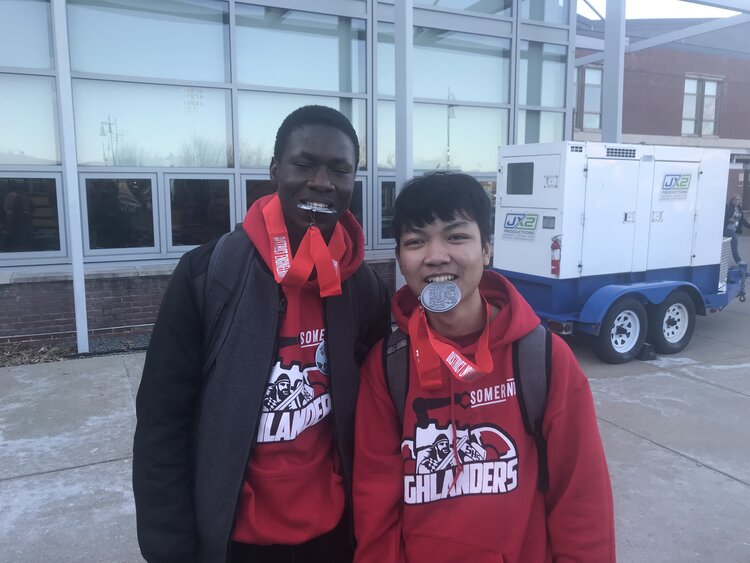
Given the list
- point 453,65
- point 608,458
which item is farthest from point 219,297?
point 453,65

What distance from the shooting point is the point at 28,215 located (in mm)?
6941

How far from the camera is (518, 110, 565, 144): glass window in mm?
9906

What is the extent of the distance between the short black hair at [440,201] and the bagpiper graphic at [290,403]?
1.63ft

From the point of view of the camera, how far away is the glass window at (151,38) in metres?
7.04

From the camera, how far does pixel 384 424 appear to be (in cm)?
179

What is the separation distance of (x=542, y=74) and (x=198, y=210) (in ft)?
19.5

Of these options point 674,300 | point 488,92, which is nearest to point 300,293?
point 674,300

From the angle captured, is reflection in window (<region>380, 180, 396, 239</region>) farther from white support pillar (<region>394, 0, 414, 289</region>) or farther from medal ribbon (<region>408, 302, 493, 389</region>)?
medal ribbon (<region>408, 302, 493, 389</region>)

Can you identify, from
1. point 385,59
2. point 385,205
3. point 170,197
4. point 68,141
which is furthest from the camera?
point 385,205

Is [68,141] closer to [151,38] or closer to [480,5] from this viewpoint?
[151,38]

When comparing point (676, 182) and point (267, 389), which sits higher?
point (676, 182)

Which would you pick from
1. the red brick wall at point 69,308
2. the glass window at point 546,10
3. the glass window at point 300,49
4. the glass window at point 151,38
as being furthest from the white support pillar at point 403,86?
the glass window at point 546,10

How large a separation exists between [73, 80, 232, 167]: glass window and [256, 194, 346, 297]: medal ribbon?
632 centimetres

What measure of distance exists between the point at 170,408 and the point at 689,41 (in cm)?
3035
